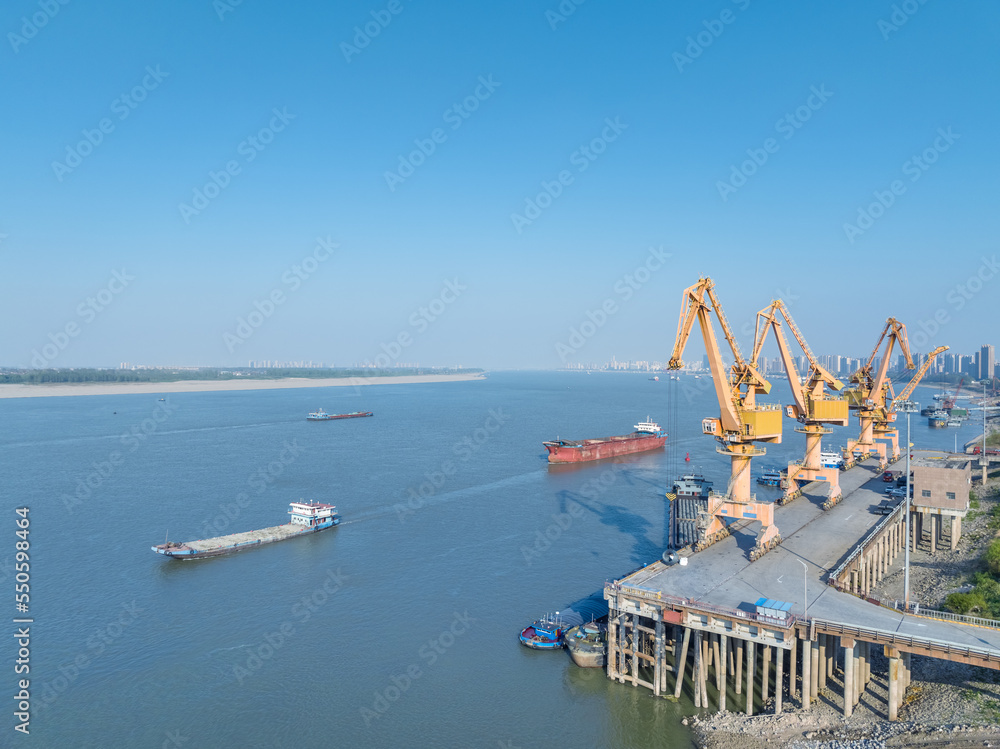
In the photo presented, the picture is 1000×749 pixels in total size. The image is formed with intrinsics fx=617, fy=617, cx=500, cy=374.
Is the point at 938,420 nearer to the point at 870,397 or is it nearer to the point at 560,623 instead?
the point at 870,397

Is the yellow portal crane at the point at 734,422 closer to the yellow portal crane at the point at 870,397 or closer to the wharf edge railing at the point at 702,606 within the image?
the wharf edge railing at the point at 702,606

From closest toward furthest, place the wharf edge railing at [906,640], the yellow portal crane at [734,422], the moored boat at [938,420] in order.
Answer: the wharf edge railing at [906,640], the yellow portal crane at [734,422], the moored boat at [938,420]

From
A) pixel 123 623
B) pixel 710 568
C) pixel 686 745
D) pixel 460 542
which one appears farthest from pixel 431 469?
pixel 686 745

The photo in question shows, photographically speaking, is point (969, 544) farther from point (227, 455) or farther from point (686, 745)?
point (227, 455)

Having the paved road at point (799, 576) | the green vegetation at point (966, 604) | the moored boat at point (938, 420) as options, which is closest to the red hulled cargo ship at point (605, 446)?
the paved road at point (799, 576)

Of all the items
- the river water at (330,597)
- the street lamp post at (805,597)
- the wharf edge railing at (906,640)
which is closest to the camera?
the wharf edge railing at (906,640)

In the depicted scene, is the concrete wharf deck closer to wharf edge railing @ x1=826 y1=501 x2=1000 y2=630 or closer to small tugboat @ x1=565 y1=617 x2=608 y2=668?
wharf edge railing @ x1=826 y1=501 x2=1000 y2=630
